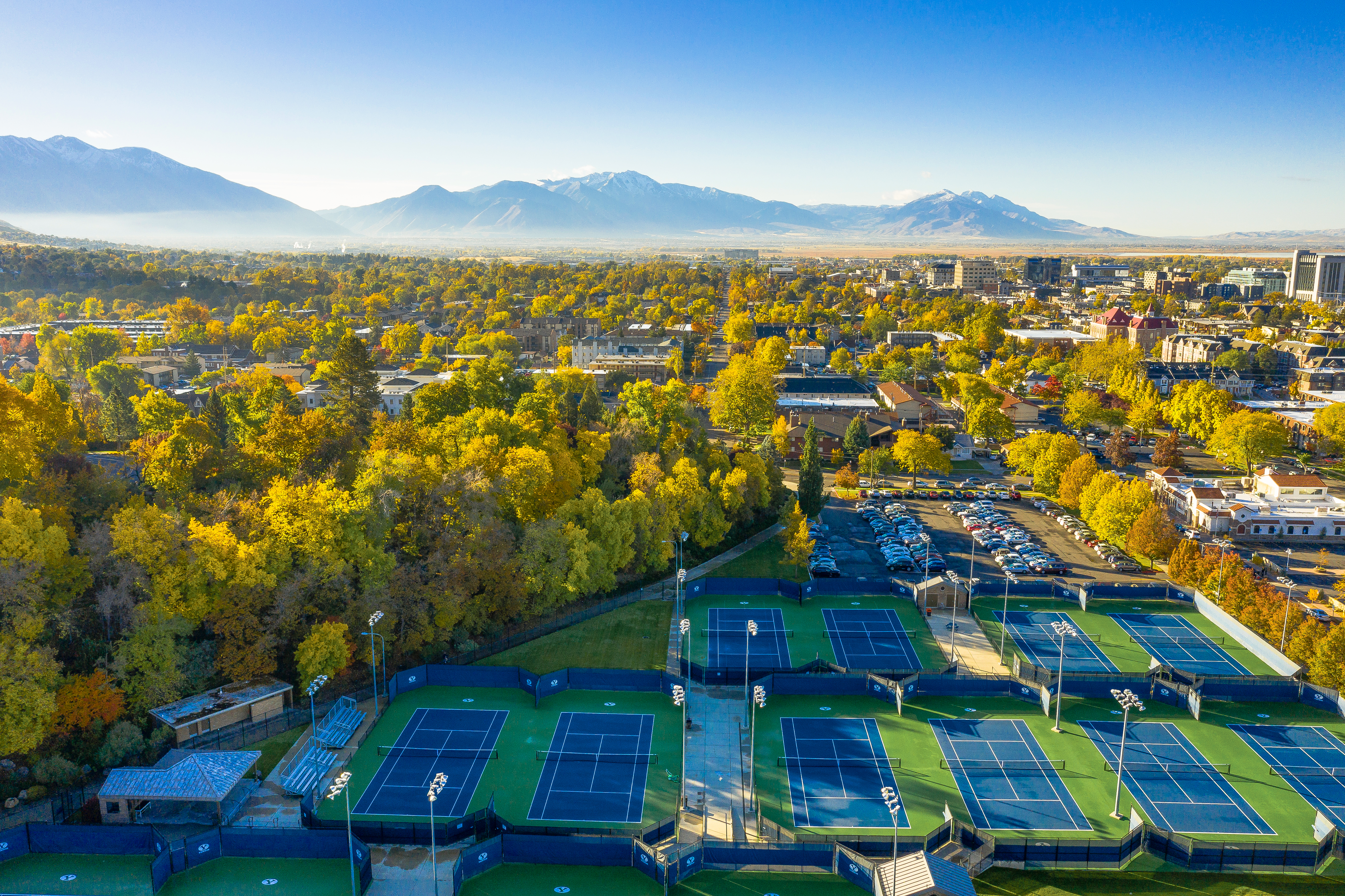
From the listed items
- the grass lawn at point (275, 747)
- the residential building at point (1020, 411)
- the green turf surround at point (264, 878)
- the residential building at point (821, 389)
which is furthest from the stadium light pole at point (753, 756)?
the residential building at point (1020, 411)

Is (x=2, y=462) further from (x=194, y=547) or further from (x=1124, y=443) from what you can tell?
(x=1124, y=443)

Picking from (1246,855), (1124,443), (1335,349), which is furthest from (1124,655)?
(1335,349)

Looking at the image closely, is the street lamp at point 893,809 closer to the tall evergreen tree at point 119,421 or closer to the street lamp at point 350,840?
the street lamp at point 350,840

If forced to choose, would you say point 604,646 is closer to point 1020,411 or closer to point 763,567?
point 763,567

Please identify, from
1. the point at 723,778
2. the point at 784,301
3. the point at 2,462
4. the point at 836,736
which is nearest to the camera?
the point at 723,778

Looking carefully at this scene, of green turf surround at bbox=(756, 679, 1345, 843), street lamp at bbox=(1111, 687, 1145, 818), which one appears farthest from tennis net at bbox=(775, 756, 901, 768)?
street lamp at bbox=(1111, 687, 1145, 818)

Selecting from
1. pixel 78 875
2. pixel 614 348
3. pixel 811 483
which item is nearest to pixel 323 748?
pixel 78 875
